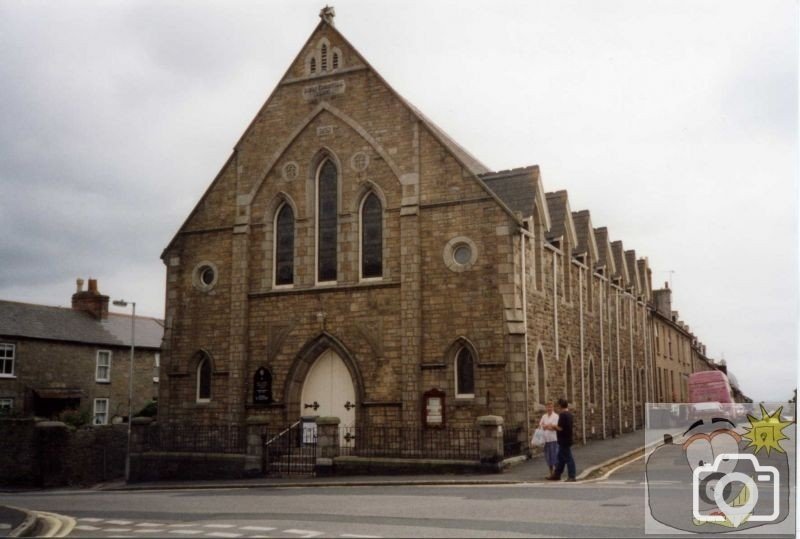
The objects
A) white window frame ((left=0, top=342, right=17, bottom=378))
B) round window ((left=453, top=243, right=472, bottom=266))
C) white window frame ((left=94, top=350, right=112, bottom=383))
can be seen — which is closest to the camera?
round window ((left=453, top=243, right=472, bottom=266))

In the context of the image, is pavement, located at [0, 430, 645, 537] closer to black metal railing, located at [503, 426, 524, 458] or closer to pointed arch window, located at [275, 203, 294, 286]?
black metal railing, located at [503, 426, 524, 458]

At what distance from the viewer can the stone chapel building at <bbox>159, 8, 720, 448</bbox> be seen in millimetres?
23547

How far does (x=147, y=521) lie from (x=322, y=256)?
47.0ft

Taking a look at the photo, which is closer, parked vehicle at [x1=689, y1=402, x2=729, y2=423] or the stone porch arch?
the stone porch arch

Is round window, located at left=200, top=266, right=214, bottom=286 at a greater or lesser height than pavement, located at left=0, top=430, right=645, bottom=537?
greater

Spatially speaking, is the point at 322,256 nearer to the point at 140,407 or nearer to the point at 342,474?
the point at 342,474

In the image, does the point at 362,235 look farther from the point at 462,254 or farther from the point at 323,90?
the point at 323,90

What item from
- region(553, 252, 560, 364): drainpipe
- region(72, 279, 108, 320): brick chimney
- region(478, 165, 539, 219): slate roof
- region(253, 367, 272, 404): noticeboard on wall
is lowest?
region(253, 367, 272, 404): noticeboard on wall

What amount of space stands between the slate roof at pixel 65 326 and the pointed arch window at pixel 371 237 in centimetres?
2042

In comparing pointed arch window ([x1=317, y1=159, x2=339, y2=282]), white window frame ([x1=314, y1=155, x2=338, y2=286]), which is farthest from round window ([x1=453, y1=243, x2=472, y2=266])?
pointed arch window ([x1=317, y1=159, x2=339, y2=282])

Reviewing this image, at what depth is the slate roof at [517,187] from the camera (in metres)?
25.4

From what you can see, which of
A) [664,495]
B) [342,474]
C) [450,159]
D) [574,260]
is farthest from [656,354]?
[664,495]

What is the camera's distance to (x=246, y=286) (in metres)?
Result: 26.8

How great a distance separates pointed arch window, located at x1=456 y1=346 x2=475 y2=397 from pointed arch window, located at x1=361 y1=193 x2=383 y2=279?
12.0ft
